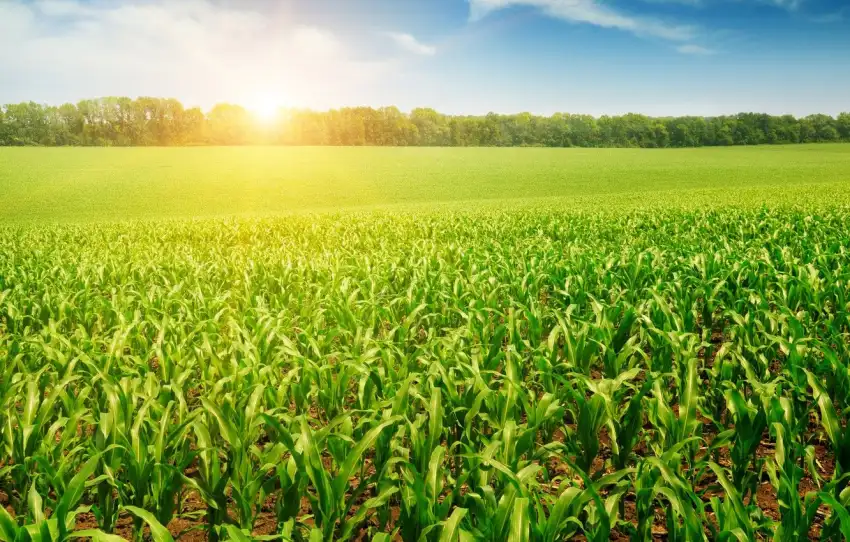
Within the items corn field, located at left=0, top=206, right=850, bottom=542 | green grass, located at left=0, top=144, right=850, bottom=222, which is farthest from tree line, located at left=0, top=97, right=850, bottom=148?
corn field, located at left=0, top=206, right=850, bottom=542

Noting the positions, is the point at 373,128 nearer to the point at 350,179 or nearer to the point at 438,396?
the point at 350,179

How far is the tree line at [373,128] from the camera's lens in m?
98.5

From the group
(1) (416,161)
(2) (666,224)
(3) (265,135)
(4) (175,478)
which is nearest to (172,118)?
(3) (265,135)

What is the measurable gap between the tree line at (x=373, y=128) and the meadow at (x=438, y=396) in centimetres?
10183

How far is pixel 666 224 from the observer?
14.3 metres

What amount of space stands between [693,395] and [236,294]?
18.4ft

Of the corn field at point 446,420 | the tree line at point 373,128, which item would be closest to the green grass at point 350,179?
the tree line at point 373,128

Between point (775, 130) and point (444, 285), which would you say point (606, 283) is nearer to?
point (444, 285)

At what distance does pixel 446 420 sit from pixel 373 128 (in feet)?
379

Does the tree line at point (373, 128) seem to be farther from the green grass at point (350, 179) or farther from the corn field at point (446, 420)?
the corn field at point (446, 420)

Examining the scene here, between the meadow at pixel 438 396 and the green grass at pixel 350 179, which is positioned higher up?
the green grass at pixel 350 179

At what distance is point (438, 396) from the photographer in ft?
9.93

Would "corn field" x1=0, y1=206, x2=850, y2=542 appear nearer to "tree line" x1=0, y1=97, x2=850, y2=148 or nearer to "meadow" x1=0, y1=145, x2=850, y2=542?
"meadow" x1=0, y1=145, x2=850, y2=542

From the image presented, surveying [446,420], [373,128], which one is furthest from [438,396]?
[373,128]
